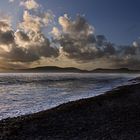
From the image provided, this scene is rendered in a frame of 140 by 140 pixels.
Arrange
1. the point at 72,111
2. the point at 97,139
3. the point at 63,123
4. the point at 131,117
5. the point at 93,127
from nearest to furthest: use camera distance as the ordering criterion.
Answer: the point at 97,139 → the point at 93,127 → the point at 63,123 → the point at 131,117 → the point at 72,111

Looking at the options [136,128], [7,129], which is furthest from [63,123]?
[136,128]

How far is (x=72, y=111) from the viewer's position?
27703 millimetres

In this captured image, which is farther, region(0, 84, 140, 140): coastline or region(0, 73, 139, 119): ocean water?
region(0, 73, 139, 119): ocean water

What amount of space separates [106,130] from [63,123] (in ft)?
13.0

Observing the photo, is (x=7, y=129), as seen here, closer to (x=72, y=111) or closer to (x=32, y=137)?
(x=32, y=137)

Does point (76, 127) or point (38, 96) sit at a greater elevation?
point (76, 127)

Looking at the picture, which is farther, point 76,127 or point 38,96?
point 38,96

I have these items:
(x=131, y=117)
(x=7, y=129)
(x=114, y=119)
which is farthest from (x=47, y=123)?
(x=131, y=117)

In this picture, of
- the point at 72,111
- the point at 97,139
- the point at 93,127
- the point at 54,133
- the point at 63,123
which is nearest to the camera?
the point at 97,139

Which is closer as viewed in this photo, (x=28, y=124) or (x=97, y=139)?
(x=97, y=139)

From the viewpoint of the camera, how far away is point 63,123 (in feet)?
69.8

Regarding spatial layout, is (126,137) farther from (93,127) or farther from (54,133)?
(54,133)

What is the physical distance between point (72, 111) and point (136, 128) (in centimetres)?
977

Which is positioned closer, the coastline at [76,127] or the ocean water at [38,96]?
the coastline at [76,127]
